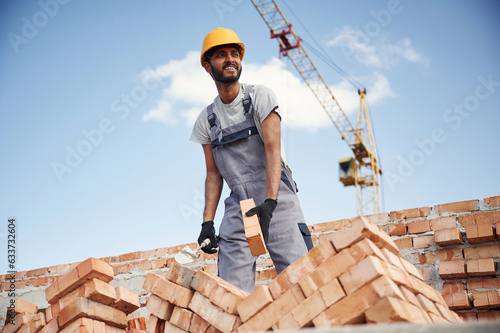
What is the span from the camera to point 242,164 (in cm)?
297

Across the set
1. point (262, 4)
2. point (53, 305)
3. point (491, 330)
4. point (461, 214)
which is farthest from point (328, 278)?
point (262, 4)

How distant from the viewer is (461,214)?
384cm

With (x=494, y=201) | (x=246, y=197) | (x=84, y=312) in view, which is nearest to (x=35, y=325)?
(x=84, y=312)

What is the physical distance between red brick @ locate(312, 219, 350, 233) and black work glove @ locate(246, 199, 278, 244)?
1705 millimetres

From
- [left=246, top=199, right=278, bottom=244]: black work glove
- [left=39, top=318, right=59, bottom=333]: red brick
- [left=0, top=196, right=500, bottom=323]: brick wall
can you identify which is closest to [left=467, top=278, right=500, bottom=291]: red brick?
[left=0, top=196, right=500, bottom=323]: brick wall

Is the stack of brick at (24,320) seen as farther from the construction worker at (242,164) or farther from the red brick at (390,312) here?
the red brick at (390,312)

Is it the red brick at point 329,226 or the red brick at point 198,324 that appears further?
the red brick at point 329,226

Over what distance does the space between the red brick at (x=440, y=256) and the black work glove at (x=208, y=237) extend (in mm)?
1680

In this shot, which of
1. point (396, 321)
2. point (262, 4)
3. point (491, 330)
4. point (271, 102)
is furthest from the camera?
point (262, 4)

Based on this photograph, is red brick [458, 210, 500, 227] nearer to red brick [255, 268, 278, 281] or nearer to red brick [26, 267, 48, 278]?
red brick [255, 268, 278, 281]

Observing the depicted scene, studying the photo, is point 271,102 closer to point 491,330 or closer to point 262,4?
point 491,330

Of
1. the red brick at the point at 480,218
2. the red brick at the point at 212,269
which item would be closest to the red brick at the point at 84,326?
the red brick at the point at 212,269

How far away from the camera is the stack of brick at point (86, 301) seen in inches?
108

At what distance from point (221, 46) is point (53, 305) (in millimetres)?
1825
